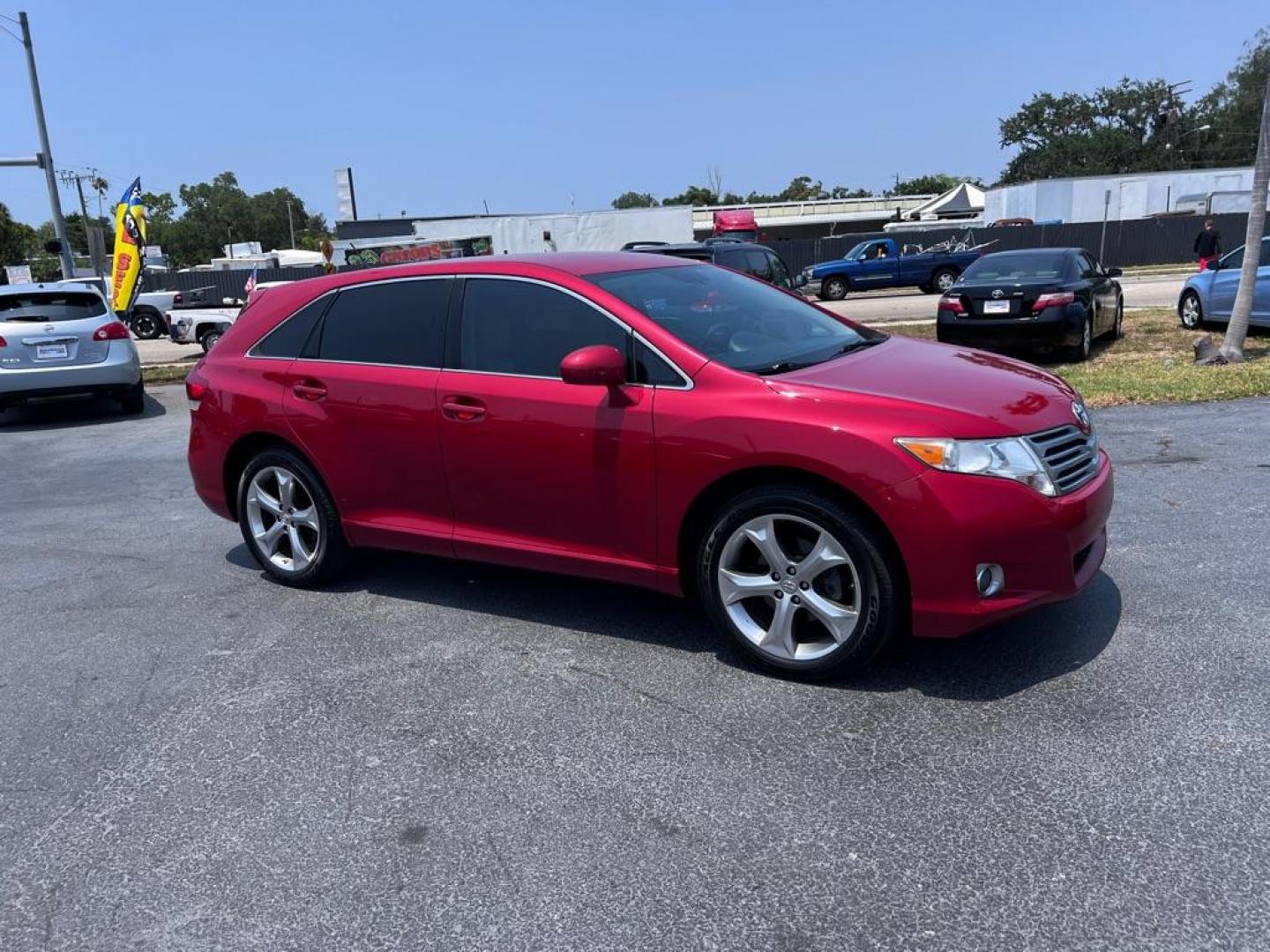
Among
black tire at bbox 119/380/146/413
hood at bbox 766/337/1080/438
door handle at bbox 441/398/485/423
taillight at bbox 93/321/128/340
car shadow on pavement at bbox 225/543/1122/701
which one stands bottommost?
black tire at bbox 119/380/146/413

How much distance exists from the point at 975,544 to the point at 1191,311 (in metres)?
13.3

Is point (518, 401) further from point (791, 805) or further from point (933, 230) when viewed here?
point (933, 230)

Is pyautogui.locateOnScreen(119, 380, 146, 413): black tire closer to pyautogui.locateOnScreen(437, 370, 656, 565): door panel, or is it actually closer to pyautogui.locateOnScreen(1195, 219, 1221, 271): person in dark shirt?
pyautogui.locateOnScreen(437, 370, 656, 565): door panel

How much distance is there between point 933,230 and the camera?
125 ft

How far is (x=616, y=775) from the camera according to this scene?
334 centimetres

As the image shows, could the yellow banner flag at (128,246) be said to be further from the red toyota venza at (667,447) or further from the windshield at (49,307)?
the red toyota venza at (667,447)

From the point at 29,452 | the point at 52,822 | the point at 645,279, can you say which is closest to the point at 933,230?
the point at 29,452

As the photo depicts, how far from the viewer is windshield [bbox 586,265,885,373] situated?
14.1 feet

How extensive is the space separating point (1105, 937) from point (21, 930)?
2.81m

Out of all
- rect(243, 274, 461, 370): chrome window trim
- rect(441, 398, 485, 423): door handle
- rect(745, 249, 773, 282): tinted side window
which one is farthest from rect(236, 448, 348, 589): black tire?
rect(745, 249, 773, 282): tinted side window

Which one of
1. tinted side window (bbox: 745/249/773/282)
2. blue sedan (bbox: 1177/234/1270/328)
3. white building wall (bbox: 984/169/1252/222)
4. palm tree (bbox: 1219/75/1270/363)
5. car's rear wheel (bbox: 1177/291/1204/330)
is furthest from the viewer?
white building wall (bbox: 984/169/1252/222)

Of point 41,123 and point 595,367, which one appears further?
point 41,123

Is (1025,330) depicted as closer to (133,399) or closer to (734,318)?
(734,318)

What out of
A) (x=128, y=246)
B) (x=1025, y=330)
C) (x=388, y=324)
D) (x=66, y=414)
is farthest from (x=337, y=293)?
(x=128, y=246)
